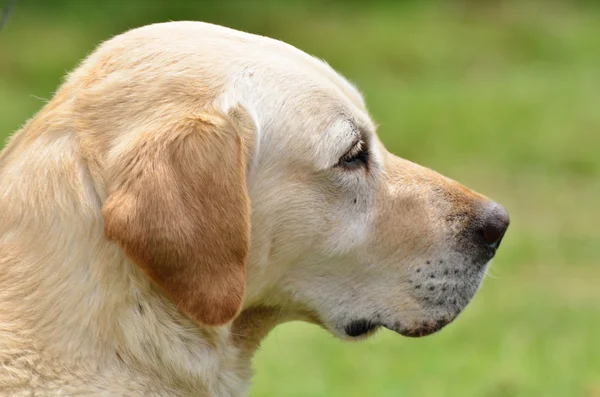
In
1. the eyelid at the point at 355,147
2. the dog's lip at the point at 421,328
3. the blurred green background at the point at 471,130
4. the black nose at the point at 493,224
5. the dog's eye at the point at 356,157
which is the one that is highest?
the eyelid at the point at 355,147

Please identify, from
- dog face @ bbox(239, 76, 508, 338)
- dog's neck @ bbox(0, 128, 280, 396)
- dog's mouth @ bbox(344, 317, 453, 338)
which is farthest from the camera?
dog's mouth @ bbox(344, 317, 453, 338)

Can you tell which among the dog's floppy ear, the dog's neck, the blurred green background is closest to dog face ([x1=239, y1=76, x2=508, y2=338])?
the dog's floppy ear

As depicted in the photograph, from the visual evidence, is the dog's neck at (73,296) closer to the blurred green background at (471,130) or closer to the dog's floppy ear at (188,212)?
the dog's floppy ear at (188,212)

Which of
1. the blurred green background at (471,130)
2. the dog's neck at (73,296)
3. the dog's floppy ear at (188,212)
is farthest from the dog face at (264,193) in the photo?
the blurred green background at (471,130)

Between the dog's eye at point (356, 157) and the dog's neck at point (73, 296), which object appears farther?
the dog's eye at point (356, 157)

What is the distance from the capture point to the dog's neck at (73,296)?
10.1 ft

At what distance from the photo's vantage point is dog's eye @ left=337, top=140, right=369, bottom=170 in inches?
138

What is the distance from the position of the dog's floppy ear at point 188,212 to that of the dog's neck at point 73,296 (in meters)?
0.13

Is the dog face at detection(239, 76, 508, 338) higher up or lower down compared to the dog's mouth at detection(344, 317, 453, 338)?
higher up

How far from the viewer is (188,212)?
9.85ft

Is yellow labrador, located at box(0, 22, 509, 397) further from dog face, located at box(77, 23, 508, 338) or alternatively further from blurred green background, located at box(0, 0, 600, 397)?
blurred green background, located at box(0, 0, 600, 397)

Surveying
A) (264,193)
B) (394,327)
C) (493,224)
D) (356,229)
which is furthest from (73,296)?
(493,224)

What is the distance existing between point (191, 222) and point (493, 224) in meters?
1.20

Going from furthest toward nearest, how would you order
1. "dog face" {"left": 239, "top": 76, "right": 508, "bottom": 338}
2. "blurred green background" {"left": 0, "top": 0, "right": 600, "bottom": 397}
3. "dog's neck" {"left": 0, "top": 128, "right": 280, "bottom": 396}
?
"blurred green background" {"left": 0, "top": 0, "right": 600, "bottom": 397} < "dog face" {"left": 239, "top": 76, "right": 508, "bottom": 338} < "dog's neck" {"left": 0, "top": 128, "right": 280, "bottom": 396}
